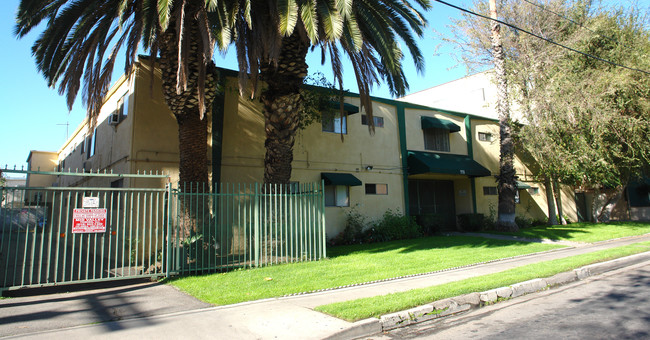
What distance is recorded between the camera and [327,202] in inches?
627

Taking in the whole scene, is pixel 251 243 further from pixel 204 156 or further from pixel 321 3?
pixel 321 3

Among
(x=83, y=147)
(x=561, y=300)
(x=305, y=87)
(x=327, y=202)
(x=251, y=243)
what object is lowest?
(x=561, y=300)

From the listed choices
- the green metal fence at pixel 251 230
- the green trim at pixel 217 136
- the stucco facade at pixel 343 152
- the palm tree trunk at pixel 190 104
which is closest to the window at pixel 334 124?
the stucco facade at pixel 343 152

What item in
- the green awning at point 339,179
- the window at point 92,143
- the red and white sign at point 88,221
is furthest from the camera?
the window at point 92,143

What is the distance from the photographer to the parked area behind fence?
7.73 meters

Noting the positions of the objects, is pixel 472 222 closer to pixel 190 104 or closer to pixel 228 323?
pixel 190 104

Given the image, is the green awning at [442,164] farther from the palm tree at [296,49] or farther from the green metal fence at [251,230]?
the green metal fence at [251,230]

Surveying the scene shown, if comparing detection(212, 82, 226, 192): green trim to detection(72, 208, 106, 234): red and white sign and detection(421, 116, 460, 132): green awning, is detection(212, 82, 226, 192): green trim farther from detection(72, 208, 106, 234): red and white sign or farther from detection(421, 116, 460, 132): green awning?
detection(421, 116, 460, 132): green awning

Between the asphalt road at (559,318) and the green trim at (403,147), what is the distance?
35.6 ft

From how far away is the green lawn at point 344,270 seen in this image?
24.5 feet

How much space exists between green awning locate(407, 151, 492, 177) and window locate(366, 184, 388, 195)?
1.68m

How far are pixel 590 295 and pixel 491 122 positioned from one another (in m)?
16.9

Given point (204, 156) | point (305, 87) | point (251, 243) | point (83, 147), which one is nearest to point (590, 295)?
point (251, 243)

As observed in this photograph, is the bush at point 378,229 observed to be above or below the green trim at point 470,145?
below
